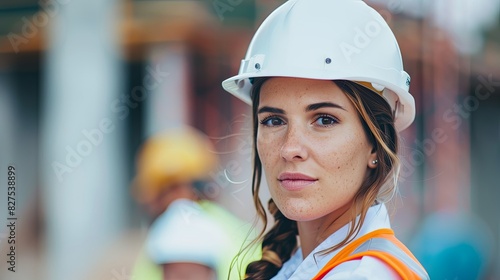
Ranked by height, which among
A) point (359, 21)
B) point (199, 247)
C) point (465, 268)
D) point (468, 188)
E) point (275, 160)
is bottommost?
point (468, 188)

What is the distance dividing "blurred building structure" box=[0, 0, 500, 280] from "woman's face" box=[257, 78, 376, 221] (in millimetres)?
4577

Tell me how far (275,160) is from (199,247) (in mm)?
1600

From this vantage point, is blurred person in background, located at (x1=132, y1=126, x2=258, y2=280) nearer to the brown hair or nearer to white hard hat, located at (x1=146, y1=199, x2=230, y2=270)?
white hard hat, located at (x1=146, y1=199, x2=230, y2=270)

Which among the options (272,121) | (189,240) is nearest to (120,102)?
(189,240)

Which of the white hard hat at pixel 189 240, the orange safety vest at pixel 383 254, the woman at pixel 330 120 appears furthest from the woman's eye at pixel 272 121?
the white hard hat at pixel 189 240

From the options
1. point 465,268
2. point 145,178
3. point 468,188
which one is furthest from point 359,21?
point 468,188

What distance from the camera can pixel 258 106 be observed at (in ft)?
6.91

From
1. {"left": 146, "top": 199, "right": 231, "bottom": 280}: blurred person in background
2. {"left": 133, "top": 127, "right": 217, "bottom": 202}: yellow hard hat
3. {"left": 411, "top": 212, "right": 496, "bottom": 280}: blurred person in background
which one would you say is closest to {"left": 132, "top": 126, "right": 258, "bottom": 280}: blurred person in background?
{"left": 133, "top": 127, "right": 217, "bottom": 202}: yellow hard hat

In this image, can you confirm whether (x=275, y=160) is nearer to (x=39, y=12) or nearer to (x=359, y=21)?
(x=359, y=21)

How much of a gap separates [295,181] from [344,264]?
0.28 m

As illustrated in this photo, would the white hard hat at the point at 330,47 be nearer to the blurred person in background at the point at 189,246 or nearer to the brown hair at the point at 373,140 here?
the brown hair at the point at 373,140

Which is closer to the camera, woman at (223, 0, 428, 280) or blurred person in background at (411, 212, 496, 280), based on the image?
woman at (223, 0, 428, 280)

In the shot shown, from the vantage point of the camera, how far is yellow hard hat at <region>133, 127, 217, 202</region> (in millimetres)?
4262

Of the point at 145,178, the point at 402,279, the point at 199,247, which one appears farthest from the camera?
the point at 145,178
